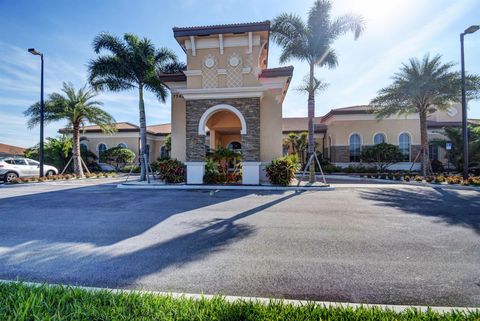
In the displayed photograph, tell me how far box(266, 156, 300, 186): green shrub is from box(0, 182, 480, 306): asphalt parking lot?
186 inches

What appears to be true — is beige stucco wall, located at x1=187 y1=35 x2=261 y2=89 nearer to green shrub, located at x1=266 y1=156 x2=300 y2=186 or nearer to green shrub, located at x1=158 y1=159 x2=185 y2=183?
green shrub, located at x1=266 y1=156 x2=300 y2=186

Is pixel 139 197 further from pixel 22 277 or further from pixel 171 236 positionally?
pixel 22 277

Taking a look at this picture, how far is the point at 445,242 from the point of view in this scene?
16.3 feet

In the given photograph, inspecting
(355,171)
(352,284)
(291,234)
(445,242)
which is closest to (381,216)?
(445,242)

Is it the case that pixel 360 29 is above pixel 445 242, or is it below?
above

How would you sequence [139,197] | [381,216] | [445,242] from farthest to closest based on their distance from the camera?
[139,197]
[381,216]
[445,242]

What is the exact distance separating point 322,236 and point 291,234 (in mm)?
670

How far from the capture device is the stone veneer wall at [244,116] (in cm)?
1328

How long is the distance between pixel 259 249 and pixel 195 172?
31.8 feet

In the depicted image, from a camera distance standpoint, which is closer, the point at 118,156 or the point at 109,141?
the point at 118,156

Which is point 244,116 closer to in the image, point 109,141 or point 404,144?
point 404,144

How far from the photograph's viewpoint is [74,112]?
1970 centimetres

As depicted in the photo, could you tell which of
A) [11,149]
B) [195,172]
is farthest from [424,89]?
[11,149]

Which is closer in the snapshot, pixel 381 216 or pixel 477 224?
pixel 477 224
